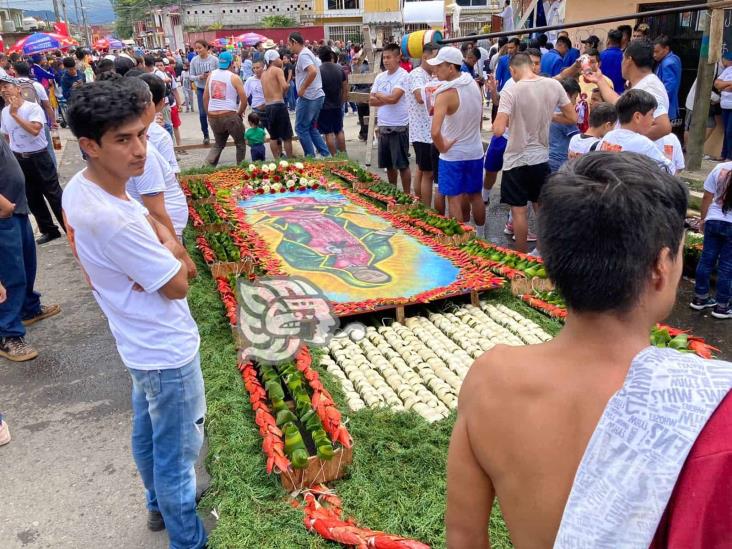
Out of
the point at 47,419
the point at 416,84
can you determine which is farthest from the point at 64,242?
the point at 416,84

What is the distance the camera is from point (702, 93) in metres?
6.91

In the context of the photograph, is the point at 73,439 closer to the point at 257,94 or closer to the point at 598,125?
the point at 598,125

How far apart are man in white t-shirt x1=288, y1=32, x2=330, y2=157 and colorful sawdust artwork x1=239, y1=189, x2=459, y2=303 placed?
2691mm

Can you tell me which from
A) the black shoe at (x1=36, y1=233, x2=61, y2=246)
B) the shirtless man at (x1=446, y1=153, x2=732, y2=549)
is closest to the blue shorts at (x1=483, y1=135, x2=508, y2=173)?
the black shoe at (x1=36, y1=233, x2=61, y2=246)

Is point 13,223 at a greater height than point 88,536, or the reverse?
point 13,223

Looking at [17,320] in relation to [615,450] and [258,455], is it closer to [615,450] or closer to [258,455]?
[258,455]

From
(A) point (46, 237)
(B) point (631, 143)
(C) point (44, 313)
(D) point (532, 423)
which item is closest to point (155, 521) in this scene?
(D) point (532, 423)

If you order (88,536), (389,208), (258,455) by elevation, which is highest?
(389,208)

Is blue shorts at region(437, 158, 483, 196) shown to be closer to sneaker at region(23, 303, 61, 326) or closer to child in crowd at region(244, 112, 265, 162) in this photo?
sneaker at region(23, 303, 61, 326)

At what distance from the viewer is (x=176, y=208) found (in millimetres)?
3982

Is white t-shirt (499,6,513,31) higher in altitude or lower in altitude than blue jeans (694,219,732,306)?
higher

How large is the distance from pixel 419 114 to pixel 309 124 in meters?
3.43

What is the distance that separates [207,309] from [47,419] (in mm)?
1327

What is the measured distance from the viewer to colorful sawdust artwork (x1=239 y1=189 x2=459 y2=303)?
15.8 ft
